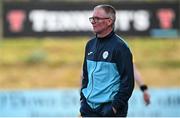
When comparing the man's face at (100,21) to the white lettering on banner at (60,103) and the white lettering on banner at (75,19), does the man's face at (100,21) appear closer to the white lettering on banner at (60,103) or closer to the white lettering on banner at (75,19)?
the white lettering on banner at (60,103)

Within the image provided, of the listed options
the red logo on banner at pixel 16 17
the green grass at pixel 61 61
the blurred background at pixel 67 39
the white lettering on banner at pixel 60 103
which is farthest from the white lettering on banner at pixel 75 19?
the white lettering on banner at pixel 60 103

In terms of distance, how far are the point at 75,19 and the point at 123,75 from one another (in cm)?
1432

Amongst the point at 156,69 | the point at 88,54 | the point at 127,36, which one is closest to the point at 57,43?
the point at 127,36

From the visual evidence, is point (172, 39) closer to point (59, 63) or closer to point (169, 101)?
point (59, 63)

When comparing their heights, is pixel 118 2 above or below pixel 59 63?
above

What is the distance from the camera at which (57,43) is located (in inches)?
832

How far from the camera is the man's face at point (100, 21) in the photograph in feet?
18.6

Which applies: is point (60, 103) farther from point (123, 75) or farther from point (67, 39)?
point (67, 39)

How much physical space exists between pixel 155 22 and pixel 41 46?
3330 millimetres

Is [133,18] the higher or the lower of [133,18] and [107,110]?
the lower

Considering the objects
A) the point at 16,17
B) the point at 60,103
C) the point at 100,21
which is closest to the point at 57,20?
the point at 16,17

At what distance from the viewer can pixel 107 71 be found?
5691 millimetres

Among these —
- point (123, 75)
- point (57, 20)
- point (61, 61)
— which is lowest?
point (61, 61)

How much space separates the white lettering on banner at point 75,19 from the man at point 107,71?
45.8 feet
